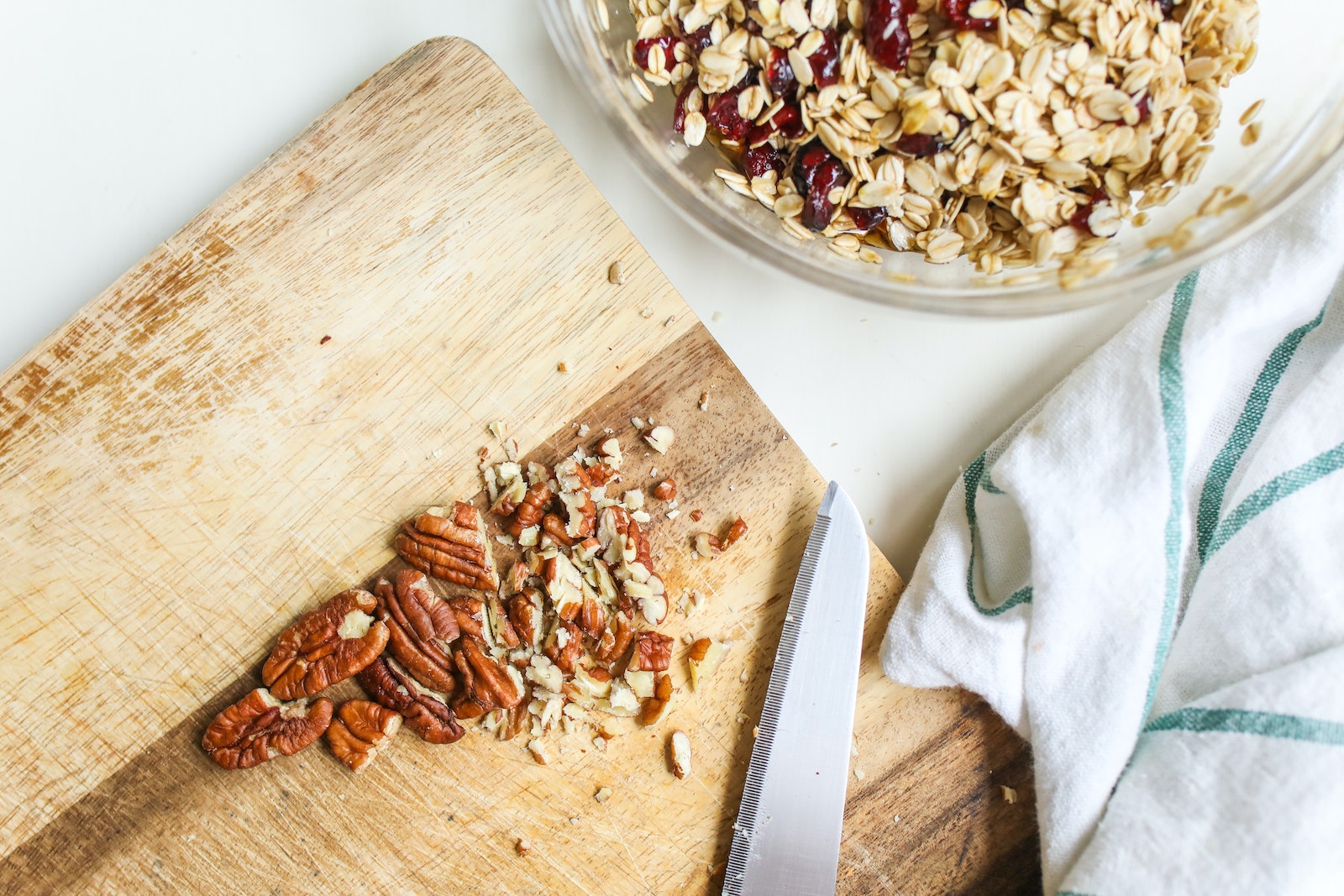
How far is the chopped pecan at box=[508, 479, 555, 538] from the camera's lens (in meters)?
1.16

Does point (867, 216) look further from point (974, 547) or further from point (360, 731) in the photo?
point (360, 731)

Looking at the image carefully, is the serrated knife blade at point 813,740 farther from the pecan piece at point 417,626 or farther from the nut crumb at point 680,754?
the pecan piece at point 417,626

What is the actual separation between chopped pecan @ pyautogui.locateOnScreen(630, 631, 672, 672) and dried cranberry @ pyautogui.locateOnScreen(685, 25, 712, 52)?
72cm

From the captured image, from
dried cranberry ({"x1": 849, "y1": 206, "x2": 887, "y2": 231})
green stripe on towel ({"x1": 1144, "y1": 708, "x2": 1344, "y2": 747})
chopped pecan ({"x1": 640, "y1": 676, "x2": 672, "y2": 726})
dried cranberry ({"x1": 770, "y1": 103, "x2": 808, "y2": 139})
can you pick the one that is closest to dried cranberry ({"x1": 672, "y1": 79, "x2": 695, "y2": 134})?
dried cranberry ({"x1": 770, "y1": 103, "x2": 808, "y2": 139})

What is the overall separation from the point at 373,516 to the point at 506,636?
0.24 metres

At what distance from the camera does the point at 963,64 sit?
94 cm

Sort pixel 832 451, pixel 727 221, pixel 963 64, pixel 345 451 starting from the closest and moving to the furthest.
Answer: pixel 963 64, pixel 727 221, pixel 345 451, pixel 832 451

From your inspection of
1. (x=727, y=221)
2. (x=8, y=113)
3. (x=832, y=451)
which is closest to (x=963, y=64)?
(x=727, y=221)

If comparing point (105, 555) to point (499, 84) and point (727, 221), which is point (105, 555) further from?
point (727, 221)

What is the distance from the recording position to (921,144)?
3.21 ft

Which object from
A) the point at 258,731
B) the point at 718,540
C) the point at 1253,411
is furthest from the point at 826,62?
the point at 258,731

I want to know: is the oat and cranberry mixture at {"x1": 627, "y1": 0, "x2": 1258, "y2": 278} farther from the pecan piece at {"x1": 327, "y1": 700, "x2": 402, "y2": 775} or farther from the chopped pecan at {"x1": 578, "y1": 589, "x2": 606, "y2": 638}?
the pecan piece at {"x1": 327, "y1": 700, "x2": 402, "y2": 775}

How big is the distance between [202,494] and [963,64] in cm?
105

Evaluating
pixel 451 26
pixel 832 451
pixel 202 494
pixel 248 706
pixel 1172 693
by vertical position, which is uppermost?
pixel 451 26
